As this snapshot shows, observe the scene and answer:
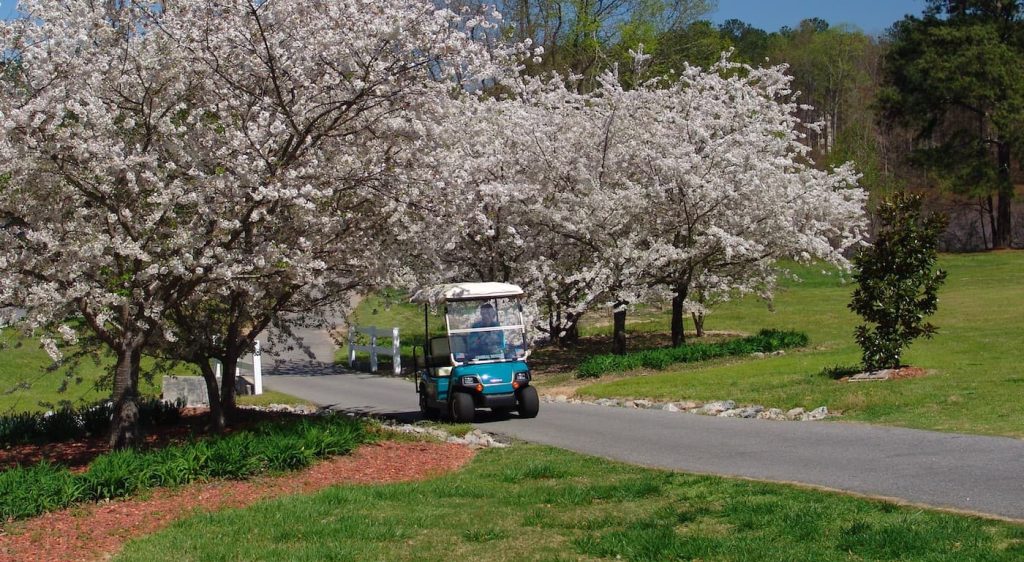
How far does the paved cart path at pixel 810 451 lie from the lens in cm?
866

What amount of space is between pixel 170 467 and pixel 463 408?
20.1 feet

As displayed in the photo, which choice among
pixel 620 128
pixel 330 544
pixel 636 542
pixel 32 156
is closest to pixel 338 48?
pixel 32 156

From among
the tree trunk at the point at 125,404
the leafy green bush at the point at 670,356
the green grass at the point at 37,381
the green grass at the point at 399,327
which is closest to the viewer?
the tree trunk at the point at 125,404

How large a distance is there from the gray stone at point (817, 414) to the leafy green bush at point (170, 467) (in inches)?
252

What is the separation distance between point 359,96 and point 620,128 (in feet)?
44.8

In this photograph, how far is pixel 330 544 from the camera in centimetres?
756

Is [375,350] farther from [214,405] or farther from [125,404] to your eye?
[125,404]

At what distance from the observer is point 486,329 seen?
16688mm

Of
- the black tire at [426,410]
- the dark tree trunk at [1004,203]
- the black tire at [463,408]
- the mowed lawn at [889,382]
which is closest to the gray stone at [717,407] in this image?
the mowed lawn at [889,382]

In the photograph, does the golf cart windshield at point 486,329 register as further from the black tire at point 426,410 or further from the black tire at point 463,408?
the black tire at point 426,410

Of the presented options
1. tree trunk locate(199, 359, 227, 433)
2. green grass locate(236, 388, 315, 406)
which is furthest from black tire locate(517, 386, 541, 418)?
green grass locate(236, 388, 315, 406)

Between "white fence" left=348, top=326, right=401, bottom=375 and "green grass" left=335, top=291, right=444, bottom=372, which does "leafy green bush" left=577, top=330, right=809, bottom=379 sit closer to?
"green grass" left=335, top=291, right=444, bottom=372

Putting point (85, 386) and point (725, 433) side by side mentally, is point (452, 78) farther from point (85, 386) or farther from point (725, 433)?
point (85, 386)

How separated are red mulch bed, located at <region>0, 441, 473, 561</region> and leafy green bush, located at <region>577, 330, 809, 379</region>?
32.3 feet
